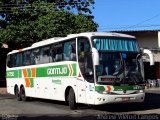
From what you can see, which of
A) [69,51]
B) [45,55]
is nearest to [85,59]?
[69,51]

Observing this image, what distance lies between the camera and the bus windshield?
16953mm

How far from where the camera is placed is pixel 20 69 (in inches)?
1043

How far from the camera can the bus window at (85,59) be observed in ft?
56.5

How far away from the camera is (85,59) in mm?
17562

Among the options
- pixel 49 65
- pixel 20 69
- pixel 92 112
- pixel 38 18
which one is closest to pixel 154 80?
pixel 38 18

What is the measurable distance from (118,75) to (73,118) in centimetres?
292

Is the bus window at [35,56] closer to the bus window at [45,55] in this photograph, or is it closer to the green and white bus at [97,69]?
the bus window at [45,55]

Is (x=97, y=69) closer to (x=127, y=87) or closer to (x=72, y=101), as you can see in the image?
(x=127, y=87)

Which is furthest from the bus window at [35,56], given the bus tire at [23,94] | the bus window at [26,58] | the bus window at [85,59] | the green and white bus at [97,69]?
the bus window at [85,59]

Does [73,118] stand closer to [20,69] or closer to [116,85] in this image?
[116,85]

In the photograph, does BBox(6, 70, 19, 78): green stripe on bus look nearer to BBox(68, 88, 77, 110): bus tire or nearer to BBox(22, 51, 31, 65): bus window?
BBox(22, 51, 31, 65): bus window

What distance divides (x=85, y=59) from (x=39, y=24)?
20.7 metres

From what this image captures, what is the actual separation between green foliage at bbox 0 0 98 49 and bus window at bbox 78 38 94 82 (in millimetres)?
18838

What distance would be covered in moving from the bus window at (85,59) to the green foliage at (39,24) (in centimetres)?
1884
